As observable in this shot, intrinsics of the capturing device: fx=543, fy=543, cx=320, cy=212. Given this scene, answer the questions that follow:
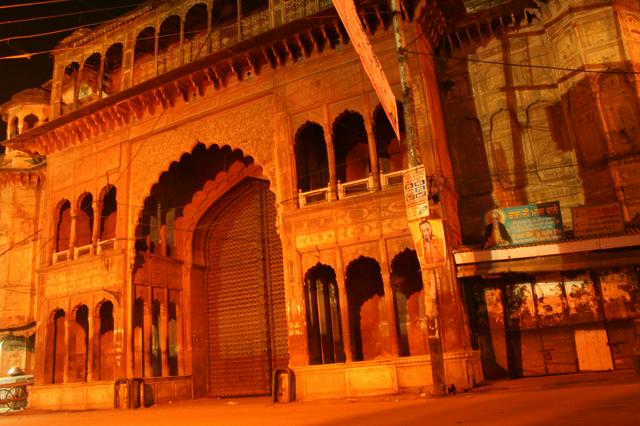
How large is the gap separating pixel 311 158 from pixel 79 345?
32.7 feet

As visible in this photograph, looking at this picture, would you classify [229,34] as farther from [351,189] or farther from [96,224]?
[96,224]

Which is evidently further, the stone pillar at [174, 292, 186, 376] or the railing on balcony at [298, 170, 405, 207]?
the stone pillar at [174, 292, 186, 376]

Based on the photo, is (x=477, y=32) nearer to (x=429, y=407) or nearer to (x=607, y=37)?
(x=607, y=37)

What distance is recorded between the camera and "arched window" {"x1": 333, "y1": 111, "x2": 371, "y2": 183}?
51.7ft

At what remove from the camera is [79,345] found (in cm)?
1792

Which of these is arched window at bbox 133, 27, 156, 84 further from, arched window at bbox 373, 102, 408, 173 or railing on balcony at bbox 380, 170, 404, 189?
railing on balcony at bbox 380, 170, 404, 189

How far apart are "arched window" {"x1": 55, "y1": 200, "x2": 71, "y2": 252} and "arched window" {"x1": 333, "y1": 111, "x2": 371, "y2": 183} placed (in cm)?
975

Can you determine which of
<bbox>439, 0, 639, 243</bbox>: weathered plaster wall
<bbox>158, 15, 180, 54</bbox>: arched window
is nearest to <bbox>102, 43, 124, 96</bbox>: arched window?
<bbox>158, 15, 180, 54</bbox>: arched window

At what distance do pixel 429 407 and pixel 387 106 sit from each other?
517 cm

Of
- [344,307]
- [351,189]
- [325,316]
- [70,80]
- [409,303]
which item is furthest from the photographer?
[70,80]

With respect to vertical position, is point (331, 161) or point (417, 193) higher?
point (331, 161)

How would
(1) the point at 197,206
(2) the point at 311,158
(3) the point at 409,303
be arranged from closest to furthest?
(3) the point at 409,303
(2) the point at 311,158
(1) the point at 197,206

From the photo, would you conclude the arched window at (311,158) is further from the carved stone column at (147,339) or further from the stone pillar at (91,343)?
the stone pillar at (91,343)

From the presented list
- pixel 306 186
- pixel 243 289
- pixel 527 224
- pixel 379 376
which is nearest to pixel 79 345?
pixel 243 289
